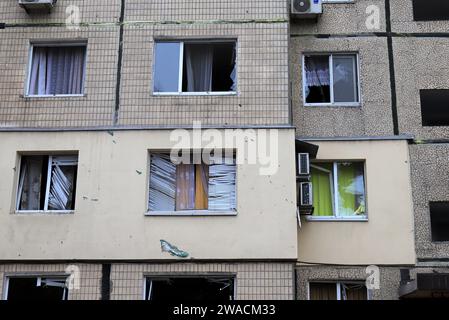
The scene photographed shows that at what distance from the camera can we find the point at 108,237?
12938 millimetres

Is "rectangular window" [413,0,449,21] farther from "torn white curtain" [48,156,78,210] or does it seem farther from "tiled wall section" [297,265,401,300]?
"torn white curtain" [48,156,78,210]

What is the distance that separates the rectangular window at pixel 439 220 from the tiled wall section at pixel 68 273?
251 inches

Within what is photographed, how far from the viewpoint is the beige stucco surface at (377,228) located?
43.7 feet

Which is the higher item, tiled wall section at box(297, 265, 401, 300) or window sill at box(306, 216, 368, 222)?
window sill at box(306, 216, 368, 222)

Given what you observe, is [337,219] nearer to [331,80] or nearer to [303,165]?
[303,165]

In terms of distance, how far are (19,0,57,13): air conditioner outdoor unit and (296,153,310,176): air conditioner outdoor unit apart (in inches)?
233

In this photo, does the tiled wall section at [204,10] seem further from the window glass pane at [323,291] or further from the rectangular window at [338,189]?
the window glass pane at [323,291]

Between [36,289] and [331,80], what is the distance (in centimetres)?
716

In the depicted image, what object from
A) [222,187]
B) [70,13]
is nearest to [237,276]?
[222,187]

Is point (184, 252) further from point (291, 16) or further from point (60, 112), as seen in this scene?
point (291, 16)

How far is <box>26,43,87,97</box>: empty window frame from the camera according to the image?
46.8 ft

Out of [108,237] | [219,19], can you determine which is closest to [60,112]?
[108,237]

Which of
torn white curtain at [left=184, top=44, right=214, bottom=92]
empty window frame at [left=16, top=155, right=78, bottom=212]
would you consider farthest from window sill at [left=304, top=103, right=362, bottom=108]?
empty window frame at [left=16, top=155, right=78, bottom=212]

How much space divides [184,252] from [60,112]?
3.73 metres
